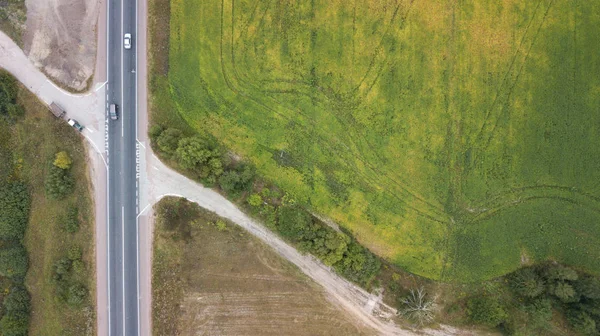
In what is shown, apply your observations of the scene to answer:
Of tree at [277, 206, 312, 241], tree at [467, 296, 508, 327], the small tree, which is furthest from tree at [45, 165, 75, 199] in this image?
tree at [467, 296, 508, 327]

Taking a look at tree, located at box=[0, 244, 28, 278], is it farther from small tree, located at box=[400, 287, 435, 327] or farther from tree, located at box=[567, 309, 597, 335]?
tree, located at box=[567, 309, 597, 335]

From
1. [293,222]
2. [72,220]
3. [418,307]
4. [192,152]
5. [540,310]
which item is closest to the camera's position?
[418,307]

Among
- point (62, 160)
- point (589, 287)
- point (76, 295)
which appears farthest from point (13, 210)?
point (589, 287)

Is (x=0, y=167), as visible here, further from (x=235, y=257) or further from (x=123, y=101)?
(x=235, y=257)

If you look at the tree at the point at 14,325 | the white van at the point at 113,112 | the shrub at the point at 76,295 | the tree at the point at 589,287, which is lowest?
the tree at the point at 14,325

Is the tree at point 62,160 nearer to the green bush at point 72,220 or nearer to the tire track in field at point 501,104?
the green bush at point 72,220

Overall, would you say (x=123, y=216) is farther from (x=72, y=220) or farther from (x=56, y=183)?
(x=56, y=183)

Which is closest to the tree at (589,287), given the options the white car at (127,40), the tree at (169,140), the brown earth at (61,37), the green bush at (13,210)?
the tree at (169,140)
